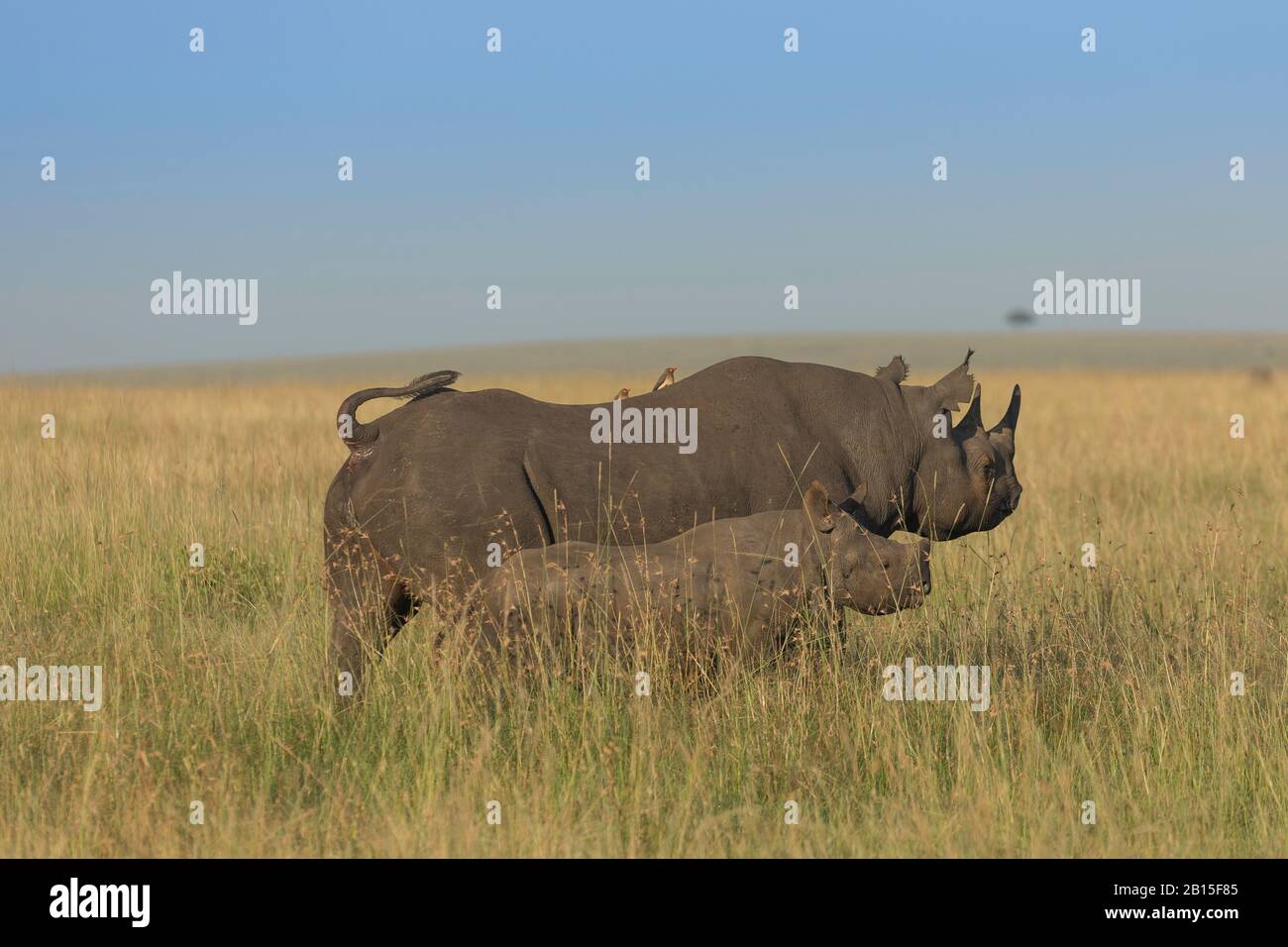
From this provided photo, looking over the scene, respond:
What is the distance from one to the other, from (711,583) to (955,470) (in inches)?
93.1

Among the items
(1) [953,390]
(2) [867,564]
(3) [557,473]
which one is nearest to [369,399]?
(3) [557,473]

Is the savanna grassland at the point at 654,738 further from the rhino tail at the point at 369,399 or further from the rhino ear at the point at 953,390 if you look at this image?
the rhino ear at the point at 953,390

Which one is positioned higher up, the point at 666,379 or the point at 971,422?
the point at 666,379

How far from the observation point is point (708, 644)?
21.5ft

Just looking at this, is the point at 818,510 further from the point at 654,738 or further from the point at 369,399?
the point at 369,399

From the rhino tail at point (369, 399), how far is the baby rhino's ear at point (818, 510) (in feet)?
6.46

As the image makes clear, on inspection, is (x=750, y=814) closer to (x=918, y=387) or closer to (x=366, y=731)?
(x=366, y=731)

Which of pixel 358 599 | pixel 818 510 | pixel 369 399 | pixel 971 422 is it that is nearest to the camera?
pixel 818 510

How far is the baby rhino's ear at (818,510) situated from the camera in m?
6.65

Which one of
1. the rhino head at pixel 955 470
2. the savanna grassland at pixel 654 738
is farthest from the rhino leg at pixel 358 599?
the rhino head at pixel 955 470

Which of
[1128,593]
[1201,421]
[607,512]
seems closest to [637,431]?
[607,512]

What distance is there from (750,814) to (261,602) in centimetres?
472

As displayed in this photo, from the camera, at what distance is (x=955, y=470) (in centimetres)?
821

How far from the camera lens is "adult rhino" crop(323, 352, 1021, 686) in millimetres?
6941
